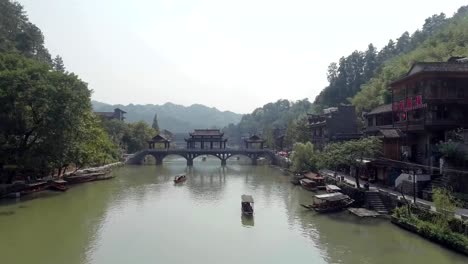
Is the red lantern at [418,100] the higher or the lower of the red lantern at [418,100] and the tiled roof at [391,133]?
the higher

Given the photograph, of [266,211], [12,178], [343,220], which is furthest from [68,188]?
[343,220]

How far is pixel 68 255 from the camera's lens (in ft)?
76.9

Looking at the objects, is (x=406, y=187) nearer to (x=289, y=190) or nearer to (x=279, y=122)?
(x=289, y=190)

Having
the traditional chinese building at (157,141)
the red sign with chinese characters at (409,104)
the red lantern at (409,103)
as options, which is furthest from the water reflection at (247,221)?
the traditional chinese building at (157,141)

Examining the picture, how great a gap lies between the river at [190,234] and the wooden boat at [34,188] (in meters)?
1.48

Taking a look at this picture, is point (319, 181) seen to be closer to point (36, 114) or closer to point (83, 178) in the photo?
point (83, 178)

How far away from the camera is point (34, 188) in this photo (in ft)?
144

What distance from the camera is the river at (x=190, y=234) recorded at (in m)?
23.2

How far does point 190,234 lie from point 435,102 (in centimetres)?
2288

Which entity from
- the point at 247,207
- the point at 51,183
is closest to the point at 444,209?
the point at 247,207

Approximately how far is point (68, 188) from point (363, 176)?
34.0 metres

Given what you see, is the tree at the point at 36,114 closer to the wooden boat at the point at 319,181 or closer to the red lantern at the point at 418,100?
the wooden boat at the point at 319,181

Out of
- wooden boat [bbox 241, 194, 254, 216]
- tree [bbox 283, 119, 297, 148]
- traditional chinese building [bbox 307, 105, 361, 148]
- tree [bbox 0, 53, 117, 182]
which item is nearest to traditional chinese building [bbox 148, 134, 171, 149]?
tree [bbox 283, 119, 297, 148]

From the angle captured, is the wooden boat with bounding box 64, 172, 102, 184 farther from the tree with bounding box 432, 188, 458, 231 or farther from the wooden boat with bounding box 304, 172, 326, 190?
the tree with bounding box 432, 188, 458, 231
